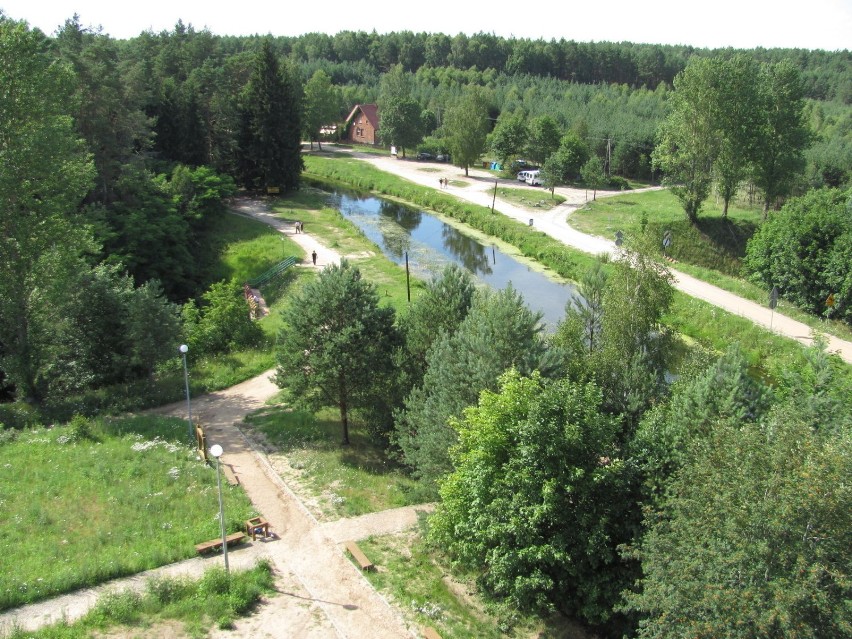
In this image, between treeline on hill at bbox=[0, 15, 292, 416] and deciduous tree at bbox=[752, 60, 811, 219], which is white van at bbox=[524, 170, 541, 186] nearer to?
deciduous tree at bbox=[752, 60, 811, 219]

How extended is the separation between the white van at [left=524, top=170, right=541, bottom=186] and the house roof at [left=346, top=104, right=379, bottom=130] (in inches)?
1359

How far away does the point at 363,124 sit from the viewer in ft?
340

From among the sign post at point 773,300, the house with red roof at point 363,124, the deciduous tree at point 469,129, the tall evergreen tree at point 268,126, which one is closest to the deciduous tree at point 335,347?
the sign post at point 773,300

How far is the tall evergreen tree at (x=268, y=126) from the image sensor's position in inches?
2472

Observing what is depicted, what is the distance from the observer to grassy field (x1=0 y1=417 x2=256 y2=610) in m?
15.6

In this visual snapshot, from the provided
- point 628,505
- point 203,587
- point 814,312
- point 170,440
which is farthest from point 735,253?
point 203,587

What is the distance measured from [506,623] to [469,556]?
1686 mm

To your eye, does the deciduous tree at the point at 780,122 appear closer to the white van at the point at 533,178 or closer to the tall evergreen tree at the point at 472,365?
the white van at the point at 533,178

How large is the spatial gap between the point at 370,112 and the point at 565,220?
175ft

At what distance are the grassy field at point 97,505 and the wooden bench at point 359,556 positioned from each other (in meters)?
2.94

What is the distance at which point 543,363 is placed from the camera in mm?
19094

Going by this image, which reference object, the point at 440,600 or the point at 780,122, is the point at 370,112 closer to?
the point at 780,122

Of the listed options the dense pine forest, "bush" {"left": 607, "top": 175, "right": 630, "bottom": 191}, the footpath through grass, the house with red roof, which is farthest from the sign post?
the house with red roof

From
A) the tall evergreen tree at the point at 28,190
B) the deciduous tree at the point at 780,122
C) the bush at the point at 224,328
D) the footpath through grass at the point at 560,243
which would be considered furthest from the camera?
the deciduous tree at the point at 780,122
